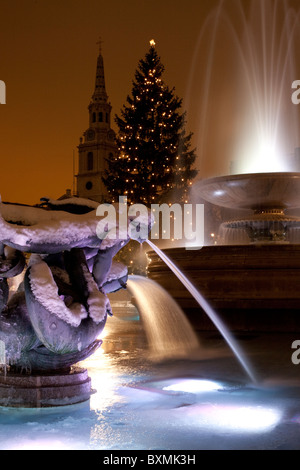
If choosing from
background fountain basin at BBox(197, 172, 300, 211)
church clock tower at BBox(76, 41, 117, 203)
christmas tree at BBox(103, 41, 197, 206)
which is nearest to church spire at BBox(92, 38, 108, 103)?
church clock tower at BBox(76, 41, 117, 203)

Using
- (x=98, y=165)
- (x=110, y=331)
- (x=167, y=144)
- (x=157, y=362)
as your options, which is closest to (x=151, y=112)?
(x=167, y=144)

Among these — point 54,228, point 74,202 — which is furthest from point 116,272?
point 54,228

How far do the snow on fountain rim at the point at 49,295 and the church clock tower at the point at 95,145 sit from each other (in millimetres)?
110499

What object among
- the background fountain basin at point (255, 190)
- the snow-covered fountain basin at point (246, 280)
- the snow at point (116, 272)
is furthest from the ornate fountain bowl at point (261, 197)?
the snow at point (116, 272)

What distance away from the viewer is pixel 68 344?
4.25 metres

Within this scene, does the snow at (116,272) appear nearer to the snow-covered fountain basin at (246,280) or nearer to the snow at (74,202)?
the snow at (74,202)

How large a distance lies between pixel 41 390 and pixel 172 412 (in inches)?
37.2

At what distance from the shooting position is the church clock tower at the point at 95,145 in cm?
11569

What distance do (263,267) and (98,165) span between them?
355 ft

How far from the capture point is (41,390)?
13.9 ft

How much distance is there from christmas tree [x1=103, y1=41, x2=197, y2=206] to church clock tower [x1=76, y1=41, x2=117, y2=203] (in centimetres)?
7590

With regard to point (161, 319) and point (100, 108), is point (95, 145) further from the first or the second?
point (161, 319)
